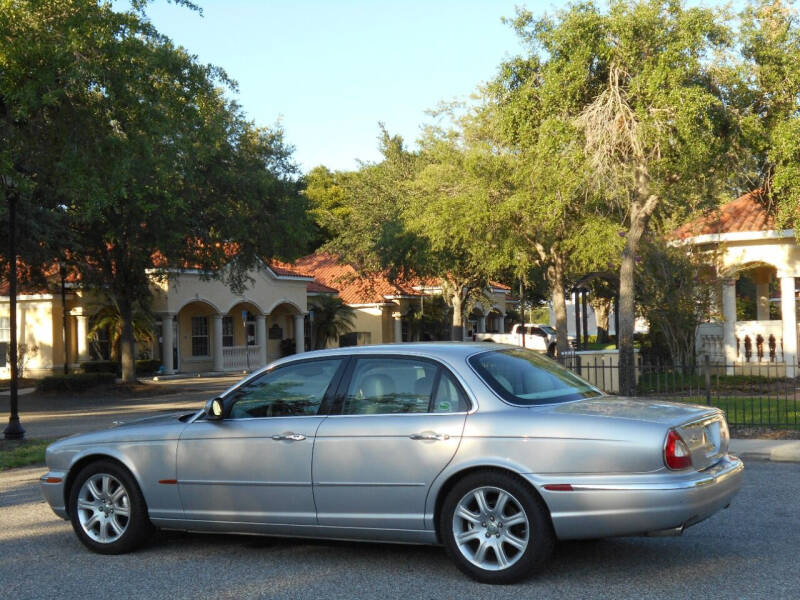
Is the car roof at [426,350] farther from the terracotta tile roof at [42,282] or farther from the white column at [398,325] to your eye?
the white column at [398,325]

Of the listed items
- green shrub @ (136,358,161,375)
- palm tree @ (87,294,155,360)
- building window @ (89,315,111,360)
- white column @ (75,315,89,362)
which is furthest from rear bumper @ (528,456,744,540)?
white column @ (75,315,89,362)

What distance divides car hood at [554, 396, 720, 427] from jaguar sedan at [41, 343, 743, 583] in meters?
0.02

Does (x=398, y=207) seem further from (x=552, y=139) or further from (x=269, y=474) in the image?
(x=269, y=474)

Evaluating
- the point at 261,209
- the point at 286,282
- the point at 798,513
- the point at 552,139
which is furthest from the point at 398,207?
the point at 798,513

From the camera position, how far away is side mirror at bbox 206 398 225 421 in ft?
24.0

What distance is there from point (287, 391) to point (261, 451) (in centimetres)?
51

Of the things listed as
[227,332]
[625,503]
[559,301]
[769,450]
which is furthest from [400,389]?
[227,332]

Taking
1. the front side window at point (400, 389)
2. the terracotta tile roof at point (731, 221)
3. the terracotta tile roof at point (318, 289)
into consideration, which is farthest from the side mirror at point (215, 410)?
the terracotta tile roof at point (318, 289)

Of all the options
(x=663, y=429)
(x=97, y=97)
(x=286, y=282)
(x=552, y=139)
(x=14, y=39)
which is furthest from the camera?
(x=286, y=282)

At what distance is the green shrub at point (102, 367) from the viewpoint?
38.8 meters

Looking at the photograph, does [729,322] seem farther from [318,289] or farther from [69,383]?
[318,289]

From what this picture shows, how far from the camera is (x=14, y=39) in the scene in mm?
14648

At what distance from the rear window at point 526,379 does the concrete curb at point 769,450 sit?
596cm

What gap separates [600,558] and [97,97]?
1273 centimetres
